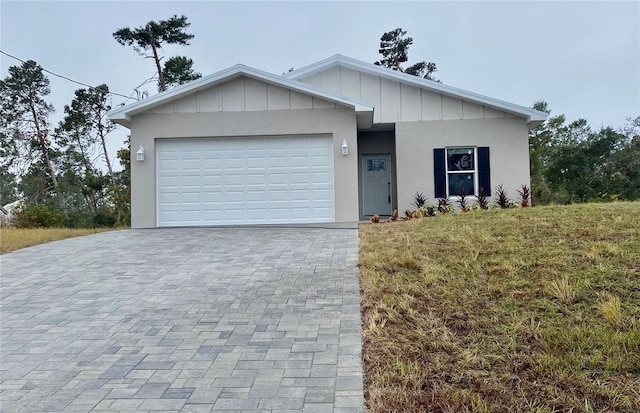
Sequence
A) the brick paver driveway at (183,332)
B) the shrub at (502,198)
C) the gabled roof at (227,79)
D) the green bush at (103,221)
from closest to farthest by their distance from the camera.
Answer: the brick paver driveway at (183,332)
the gabled roof at (227,79)
the shrub at (502,198)
the green bush at (103,221)

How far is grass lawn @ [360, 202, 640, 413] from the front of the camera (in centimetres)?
275

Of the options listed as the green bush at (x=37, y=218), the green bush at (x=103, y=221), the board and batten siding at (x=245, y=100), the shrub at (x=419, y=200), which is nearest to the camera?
the board and batten siding at (x=245, y=100)

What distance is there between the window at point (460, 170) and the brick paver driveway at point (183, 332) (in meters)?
6.26

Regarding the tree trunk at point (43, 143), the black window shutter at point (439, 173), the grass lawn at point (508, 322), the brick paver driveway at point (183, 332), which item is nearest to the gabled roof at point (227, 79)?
the black window shutter at point (439, 173)

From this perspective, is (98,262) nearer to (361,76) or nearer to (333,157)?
(333,157)

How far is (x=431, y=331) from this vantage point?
3.69 meters

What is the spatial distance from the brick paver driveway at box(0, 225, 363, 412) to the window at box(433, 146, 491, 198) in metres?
6.26

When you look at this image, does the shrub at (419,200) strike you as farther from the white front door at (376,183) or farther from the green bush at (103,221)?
the green bush at (103,221)

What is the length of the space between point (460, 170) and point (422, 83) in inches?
110

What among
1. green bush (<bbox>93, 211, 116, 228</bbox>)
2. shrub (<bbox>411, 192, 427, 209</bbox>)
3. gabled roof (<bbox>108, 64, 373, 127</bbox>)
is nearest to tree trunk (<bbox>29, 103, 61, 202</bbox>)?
green bush (<bbox>93, 211, 116, 228</bbox>)

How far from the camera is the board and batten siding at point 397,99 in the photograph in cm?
1281

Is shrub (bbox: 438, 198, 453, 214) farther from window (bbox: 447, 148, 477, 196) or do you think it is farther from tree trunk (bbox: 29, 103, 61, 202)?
tree trunk (bbox: 29, 103, 61, 202)

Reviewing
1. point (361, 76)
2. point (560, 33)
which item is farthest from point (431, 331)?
point (560, 33)

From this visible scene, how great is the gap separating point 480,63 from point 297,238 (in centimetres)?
1701
